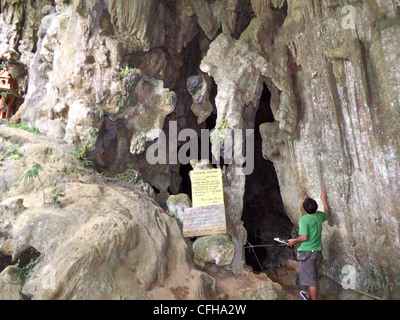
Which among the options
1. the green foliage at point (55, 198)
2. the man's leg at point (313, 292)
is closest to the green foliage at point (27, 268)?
the green foliage at point (55, 198)

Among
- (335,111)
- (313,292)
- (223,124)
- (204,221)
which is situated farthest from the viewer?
(223,124)

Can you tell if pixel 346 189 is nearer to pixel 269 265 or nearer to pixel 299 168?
pixel 299 168

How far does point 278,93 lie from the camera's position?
281 inches

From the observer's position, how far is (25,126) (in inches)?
272

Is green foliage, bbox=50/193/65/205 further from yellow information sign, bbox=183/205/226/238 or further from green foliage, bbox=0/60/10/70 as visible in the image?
green foliage, bbox=0/60/10/70

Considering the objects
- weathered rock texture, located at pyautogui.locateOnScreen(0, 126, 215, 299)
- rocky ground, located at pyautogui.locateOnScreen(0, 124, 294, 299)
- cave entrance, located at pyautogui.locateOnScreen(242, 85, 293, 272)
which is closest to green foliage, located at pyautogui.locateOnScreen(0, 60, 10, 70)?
A: rocky ground, located at pyautogui.locateOnScreen(0, 124, 294, 299)

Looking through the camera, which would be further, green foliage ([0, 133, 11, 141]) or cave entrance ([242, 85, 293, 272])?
cave entrance ([242, 85, 293, 272])

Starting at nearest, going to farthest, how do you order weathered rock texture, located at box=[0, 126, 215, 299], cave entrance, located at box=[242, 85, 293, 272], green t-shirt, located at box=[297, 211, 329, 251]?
weathered rock texture, located at box=[0, 126, 215, 299] < green t-shirt, located at box=[297, 211, 329, 251] < cave entrance, located at box=[242, 85, 293, 272]

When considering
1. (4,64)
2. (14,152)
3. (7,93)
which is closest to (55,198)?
(14,152)

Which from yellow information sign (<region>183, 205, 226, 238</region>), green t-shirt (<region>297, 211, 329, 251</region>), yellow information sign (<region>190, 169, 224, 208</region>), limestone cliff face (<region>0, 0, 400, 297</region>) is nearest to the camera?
green t-shirt (<region>297, 211, 329, 251</region>)

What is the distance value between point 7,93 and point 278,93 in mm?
8256

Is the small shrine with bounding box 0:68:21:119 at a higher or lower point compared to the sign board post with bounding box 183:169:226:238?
higher

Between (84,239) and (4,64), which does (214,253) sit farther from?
(4,64)

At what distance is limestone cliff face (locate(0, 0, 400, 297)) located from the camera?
5.25 m
